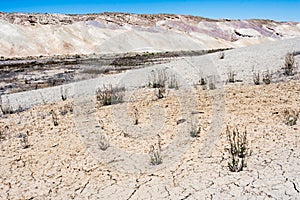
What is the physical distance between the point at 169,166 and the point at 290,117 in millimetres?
2590

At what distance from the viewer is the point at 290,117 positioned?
6.16m

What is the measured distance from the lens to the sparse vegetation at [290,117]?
19.1 feet

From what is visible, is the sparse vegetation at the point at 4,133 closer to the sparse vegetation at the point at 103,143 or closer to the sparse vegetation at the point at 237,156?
the sparse vegetation at the point at 103,143

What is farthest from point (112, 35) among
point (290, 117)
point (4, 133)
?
point (290, 117)

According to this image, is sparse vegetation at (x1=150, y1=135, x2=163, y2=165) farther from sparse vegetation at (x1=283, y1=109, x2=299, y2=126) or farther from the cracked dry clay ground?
sparse vegetation at (x1=283, y1=109, x2=299, y2=126)

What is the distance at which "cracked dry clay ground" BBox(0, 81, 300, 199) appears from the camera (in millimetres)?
4184

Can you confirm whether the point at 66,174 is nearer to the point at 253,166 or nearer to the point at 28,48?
the point at 253,166

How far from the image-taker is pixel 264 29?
287ft

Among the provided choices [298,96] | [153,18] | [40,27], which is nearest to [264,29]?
[153,18]

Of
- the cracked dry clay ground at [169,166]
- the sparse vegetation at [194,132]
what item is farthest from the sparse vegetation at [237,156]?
the sparse vegetation at [194,132]

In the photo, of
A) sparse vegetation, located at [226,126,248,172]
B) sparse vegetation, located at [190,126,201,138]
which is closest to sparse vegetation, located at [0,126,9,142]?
sparse vegetation, located at [190,126,201,138]

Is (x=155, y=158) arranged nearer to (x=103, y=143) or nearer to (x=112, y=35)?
(x=103, y=143)

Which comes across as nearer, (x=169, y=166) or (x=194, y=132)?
(x=169, y=166)

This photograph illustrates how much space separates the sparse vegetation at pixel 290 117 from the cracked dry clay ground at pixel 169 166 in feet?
0.32
